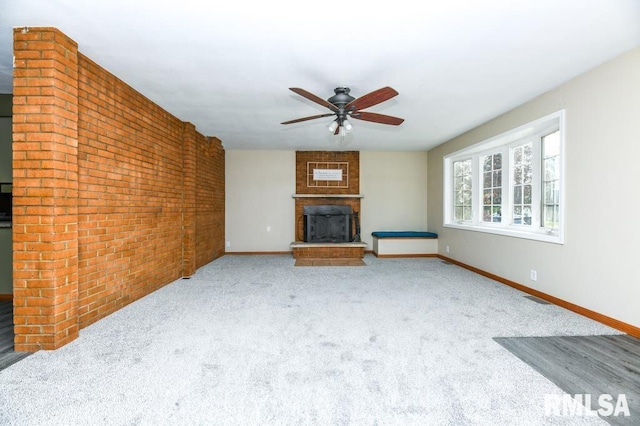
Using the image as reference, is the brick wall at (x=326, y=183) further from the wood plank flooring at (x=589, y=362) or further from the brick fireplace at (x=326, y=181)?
the wood plank flooring at (x=589, y=362)

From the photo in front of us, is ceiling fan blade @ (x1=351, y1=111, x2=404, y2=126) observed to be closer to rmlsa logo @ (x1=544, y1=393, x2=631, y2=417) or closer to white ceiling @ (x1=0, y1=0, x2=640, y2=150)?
white ceiling @ (x1=0, y1=0, x2=640, y2=150)

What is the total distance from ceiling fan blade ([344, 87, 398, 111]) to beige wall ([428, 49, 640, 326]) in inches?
79.8

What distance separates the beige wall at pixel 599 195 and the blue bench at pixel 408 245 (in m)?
2.83

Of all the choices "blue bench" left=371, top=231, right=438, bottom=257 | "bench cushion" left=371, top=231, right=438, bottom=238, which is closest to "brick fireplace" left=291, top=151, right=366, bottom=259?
"bench cushion" left=371, top=231, right=438, bottom=238

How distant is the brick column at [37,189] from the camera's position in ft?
7.23

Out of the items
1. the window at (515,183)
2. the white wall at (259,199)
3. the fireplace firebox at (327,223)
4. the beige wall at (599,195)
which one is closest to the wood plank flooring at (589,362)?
the beige wall at (599,195)

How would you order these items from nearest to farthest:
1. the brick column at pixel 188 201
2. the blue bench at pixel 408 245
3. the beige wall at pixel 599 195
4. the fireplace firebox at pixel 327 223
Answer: the beige wall at pixel 599 195 → the brick column at pixel 188 201 → the blue bench at pixel 408 245 → the fireplace firebox at pixel 327 223

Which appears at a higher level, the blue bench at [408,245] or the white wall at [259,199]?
the white wall at [259,199]

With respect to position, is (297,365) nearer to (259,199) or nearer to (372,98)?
(372,98)

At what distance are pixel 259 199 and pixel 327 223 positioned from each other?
1.71 meters

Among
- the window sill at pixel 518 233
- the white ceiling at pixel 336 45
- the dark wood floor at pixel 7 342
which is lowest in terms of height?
the dark wood floor at pixel 7 342

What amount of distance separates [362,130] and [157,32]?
355 cm

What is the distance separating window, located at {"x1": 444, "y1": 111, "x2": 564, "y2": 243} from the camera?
367 cm

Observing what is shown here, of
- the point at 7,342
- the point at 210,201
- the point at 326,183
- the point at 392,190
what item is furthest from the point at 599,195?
the point at 210,201
